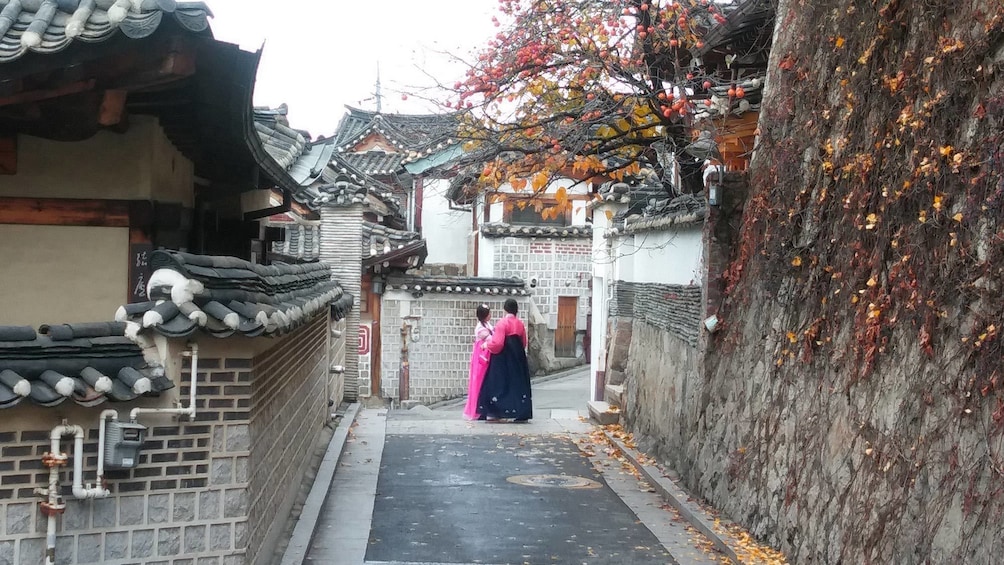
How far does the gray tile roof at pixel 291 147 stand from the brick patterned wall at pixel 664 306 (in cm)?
504

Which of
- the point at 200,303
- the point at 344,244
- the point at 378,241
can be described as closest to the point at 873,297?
the point at 200,303

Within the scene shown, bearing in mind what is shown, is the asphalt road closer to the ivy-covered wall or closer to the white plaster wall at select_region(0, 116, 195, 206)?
the ivy-covered wall

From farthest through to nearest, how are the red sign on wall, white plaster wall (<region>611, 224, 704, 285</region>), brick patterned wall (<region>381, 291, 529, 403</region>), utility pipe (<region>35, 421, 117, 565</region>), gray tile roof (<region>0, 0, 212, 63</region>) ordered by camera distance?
brick patterned wall (<region>381, 291, 529, 403</region>)
the red sign on wall
white plaster wall (<region>611, 224, 704, 285</region>)
gray tile roof (<region>0, 0, 212, 63</region>)
utility pipe (<region>35, 421, 117, 565</region>)

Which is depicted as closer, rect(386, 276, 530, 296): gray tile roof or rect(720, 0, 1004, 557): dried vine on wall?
rect(720, 0, 1004, 557): dried vine on wall

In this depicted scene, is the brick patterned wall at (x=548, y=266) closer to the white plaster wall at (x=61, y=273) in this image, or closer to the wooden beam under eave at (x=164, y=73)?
the white plaster wall at (x=61, y=273)

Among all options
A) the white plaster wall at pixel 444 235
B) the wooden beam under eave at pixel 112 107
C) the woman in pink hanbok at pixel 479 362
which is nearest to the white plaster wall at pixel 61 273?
the wooden beam under eave at pixel 112 107

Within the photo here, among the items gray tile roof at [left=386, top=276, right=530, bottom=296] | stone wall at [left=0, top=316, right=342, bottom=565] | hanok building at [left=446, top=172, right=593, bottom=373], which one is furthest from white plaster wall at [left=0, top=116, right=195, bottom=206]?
hanok building at [left=446, top=172, right=593, bottom=373]

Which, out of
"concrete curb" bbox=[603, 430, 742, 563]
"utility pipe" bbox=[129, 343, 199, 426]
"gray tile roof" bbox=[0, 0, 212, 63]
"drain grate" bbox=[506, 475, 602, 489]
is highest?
"gray tile roof" bbox=[0, 0, 212, 63]

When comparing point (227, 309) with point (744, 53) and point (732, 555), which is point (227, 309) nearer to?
point (732, 555)

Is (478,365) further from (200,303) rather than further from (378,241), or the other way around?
(200,303)

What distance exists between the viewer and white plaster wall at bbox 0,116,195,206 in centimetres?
755

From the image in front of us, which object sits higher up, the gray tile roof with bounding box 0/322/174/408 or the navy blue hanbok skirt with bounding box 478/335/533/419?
the gray tile roof with bounding box 0/322/174/408

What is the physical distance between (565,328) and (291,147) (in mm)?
20450

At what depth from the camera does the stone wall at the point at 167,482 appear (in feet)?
17.2
